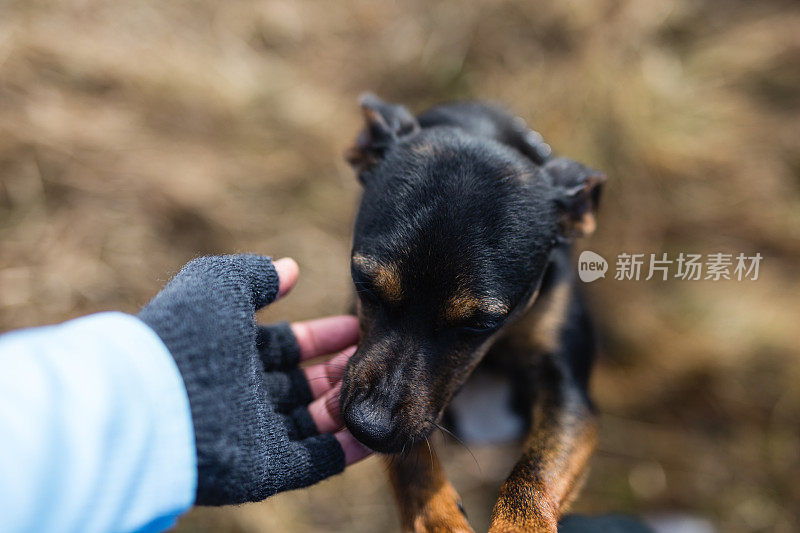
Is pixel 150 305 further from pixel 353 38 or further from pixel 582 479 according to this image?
pixel 353 38

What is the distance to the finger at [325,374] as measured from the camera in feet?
9.41

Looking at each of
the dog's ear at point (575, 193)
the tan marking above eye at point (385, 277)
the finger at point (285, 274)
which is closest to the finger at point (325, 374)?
the finger at point (285, 274)

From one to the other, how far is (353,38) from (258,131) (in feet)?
4.20

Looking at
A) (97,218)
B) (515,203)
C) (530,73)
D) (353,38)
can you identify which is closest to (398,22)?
(353,38)

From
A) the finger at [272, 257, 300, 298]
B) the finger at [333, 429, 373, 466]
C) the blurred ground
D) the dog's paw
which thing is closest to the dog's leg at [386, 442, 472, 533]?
the dog's paw

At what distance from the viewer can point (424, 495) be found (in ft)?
8.45

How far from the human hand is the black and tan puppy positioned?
36 centimetres

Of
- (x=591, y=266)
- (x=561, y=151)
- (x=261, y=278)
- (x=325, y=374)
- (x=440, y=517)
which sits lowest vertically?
(x=440, y=517)

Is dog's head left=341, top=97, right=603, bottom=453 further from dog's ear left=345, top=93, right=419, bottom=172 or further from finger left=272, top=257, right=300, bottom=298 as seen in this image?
finger left=272, top=257, right=300, bottom=298

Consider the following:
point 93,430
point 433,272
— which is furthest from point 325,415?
point 93,430

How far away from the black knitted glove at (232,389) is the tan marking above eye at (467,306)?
0.80m

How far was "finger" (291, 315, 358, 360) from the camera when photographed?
10.2ft

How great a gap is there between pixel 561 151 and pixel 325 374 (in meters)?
2.81

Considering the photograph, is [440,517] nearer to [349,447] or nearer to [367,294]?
[349,447]
